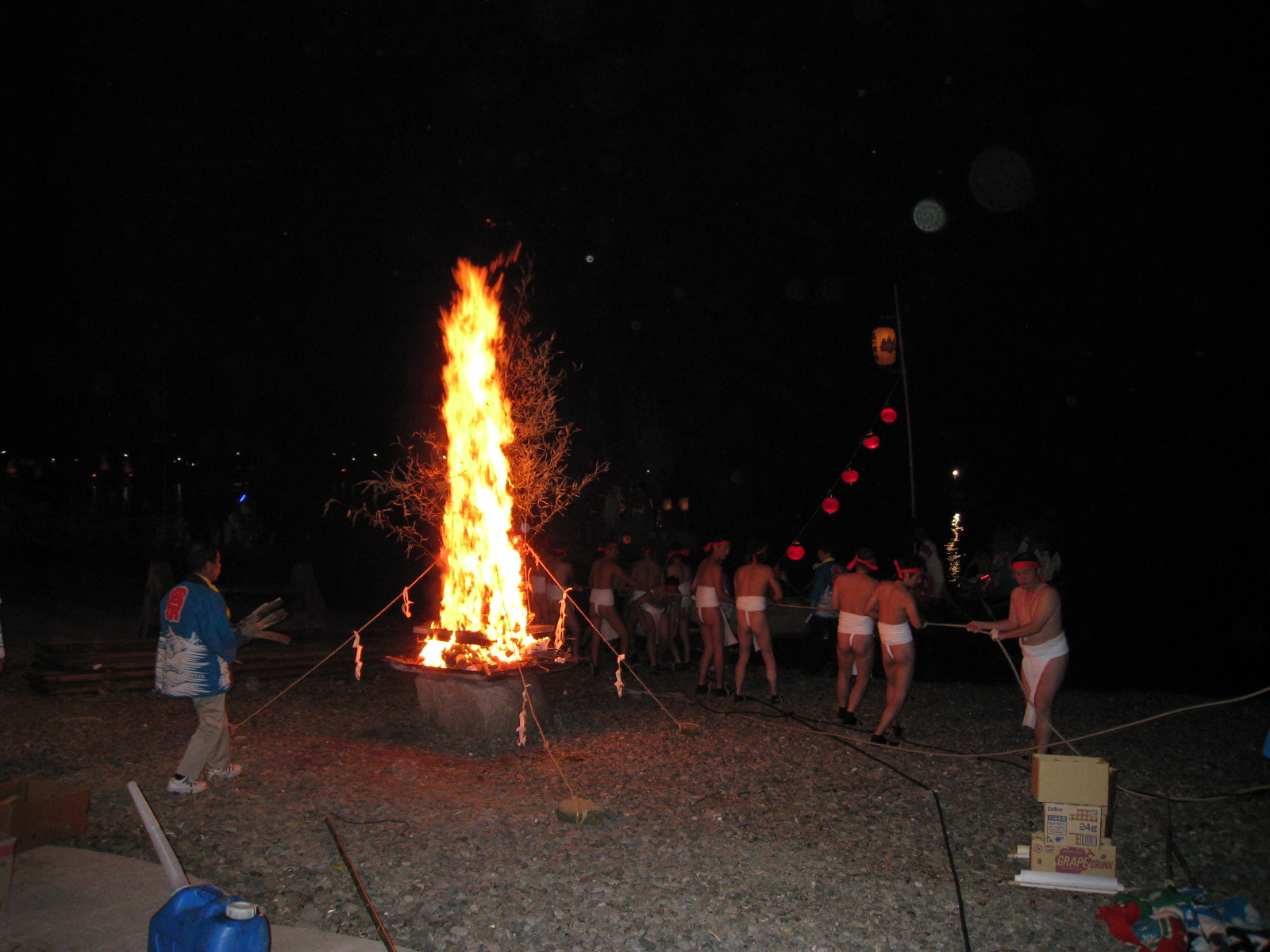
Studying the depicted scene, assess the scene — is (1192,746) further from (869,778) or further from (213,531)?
(213,531)

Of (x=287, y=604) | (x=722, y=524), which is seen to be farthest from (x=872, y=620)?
(x=722, y=524)

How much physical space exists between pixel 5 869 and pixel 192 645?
2.34 m

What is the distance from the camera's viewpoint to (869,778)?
702 cm

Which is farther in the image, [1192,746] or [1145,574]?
[1145,574]

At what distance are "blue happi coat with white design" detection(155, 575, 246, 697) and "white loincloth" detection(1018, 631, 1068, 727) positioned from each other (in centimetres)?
605

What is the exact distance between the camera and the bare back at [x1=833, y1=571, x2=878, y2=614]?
8672mm

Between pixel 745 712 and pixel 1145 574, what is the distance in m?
19.7

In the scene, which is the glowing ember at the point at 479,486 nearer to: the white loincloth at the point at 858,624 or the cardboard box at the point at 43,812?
the white loincloth at the point at 858,624

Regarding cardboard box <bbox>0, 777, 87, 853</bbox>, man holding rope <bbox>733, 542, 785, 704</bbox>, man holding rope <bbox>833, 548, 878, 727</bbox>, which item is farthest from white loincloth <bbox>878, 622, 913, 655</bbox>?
cardboard box <bbox>0, 777, 87, 853</bbox>

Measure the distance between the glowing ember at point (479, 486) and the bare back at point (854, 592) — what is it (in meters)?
3.16

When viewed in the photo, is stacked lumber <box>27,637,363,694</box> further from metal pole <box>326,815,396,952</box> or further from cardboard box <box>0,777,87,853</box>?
metal pole <box>326,815,396,952</box>

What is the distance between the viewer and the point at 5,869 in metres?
4.15

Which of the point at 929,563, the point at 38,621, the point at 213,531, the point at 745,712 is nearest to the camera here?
the point at 745,712

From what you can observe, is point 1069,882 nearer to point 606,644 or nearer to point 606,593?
point 606,644
